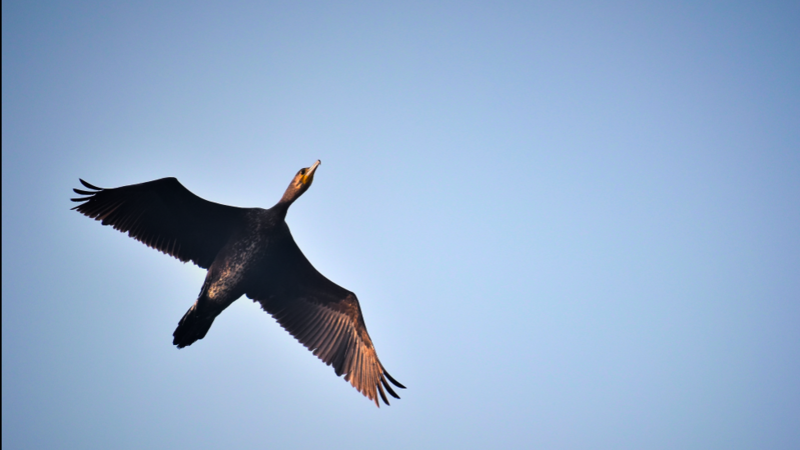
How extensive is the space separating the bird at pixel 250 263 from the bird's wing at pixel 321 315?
2 centimetres

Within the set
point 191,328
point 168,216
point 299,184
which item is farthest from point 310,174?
point 191,328

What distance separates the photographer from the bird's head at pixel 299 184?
914cm

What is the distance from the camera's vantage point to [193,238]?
9633 millimetres

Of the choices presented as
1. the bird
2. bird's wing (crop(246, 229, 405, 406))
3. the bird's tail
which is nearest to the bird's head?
the bird

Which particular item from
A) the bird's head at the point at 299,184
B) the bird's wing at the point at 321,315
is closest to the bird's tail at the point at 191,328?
the bird's wing at the point at 321,315

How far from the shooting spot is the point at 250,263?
9.15 metres

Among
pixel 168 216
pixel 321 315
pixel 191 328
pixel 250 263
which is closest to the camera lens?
pixel 191 328

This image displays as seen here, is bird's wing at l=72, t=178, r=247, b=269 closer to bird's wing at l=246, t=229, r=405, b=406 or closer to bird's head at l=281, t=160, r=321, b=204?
bird's head at l=281, t=160, r=321, b=204

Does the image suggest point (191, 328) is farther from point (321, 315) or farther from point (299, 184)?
point (299, 184)

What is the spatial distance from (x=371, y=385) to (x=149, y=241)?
5.22m

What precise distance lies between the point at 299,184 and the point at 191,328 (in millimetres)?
3299

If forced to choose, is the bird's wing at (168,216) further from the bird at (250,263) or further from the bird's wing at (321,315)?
the bird's wing at (321,315)

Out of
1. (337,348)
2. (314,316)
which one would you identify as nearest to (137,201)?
(314,316)

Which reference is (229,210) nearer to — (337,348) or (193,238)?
(193,238)
